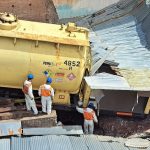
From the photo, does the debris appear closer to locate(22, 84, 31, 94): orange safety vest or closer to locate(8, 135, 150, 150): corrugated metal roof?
locate(8, 135, 150, 150): corrugated metal roof

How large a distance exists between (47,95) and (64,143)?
1563 millimetres

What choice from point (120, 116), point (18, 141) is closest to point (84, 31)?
point (120, 116)

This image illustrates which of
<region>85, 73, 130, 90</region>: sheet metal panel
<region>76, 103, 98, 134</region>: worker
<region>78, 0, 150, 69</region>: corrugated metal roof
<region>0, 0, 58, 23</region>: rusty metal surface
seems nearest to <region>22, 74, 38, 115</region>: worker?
<region>76, 103, 98, 134</region>: worker

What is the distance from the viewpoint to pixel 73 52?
1266 centimetres

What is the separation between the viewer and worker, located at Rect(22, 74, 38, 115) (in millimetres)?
12289

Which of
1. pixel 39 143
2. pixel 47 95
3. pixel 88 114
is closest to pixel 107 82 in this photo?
pixel 88 114

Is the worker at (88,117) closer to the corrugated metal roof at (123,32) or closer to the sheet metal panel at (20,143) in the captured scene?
the corrugated metal roof at (123,32)

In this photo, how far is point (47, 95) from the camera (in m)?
12.4

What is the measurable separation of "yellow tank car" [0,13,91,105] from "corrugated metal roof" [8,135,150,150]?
1.76 m

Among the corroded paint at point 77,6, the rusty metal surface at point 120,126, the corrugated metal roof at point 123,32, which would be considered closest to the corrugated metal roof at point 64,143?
the rusty metal surface at point 120,126

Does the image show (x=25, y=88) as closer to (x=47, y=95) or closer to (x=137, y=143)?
(x=47, y=95)

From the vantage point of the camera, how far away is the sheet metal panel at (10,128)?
461 inches

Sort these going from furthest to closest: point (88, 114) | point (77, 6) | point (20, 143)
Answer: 1. point (77, 6)
2. point (88, 114)
3. point (20, 143)

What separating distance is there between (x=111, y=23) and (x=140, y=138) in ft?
18.2
